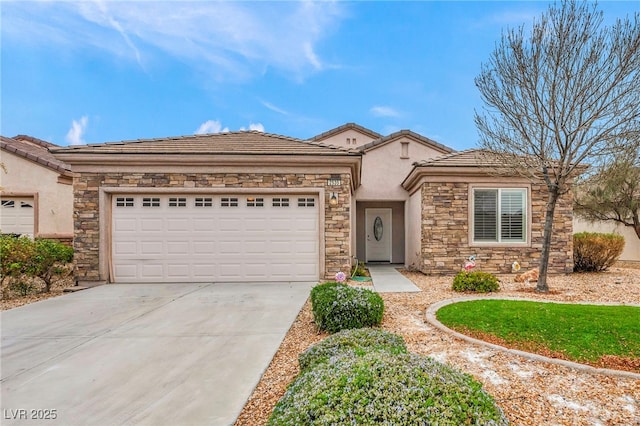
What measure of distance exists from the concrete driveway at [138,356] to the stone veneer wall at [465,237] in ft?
15.9

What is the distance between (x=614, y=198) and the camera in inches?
474

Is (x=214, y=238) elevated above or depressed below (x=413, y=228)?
below

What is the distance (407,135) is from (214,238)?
9.32m

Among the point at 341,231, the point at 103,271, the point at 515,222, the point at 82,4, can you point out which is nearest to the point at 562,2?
the point at 515,222

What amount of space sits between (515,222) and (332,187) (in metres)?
5.74

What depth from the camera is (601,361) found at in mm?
3316

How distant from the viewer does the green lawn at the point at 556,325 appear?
363cm

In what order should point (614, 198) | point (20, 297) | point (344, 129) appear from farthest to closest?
1. point (344, 129)
2. point (614, 198)
3. point (20, 297)

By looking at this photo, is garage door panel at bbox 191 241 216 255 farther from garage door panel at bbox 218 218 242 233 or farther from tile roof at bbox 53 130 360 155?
tile roof at bbox 53 130 360 155

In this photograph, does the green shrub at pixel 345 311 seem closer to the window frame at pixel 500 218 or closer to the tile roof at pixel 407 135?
the window frame at pixel 500 218

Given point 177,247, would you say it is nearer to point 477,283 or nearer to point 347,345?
point 347,345

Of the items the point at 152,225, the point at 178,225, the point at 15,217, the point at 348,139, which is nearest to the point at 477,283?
the point at 178,225

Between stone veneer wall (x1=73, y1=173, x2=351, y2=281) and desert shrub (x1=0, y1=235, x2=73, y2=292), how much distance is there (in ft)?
1.79

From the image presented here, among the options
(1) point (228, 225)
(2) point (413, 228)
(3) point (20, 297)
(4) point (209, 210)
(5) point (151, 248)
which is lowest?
(3) point (20, 297)
